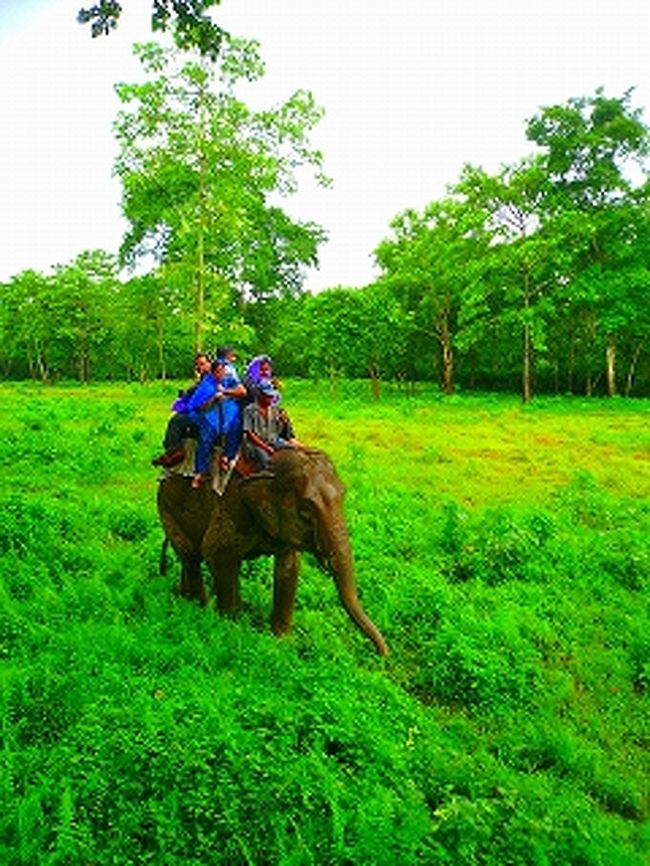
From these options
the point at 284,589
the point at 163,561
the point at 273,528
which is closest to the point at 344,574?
the point at 273,528

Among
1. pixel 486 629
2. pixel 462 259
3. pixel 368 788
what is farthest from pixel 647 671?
pixel 462 259

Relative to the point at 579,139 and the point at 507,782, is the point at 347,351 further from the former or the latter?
the point at 507,782

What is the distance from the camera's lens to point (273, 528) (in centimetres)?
686

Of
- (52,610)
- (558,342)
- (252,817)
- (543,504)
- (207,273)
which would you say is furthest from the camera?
(558,342)

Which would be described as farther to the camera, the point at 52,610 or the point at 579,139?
the point at 579,139

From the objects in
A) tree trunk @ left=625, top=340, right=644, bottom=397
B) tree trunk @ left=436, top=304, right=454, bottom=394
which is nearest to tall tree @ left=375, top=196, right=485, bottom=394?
tree trunk @ left=436, top=304, right=454, bottom=394

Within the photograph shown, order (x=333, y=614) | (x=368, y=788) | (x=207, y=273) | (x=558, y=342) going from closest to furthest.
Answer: (x=368, y=788)
(x=333, y=614)
(x=207, y=273)
(x=558, y=342)

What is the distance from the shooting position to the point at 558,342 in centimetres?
4156

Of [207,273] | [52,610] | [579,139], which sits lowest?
[52,610]

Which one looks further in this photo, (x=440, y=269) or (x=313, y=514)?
(x=440, y=269)

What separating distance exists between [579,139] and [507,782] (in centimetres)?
3693

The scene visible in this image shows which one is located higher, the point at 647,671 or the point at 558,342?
the point at 558,342

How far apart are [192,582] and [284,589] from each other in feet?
4.67

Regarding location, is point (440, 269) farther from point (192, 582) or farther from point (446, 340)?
point (192, 582)
